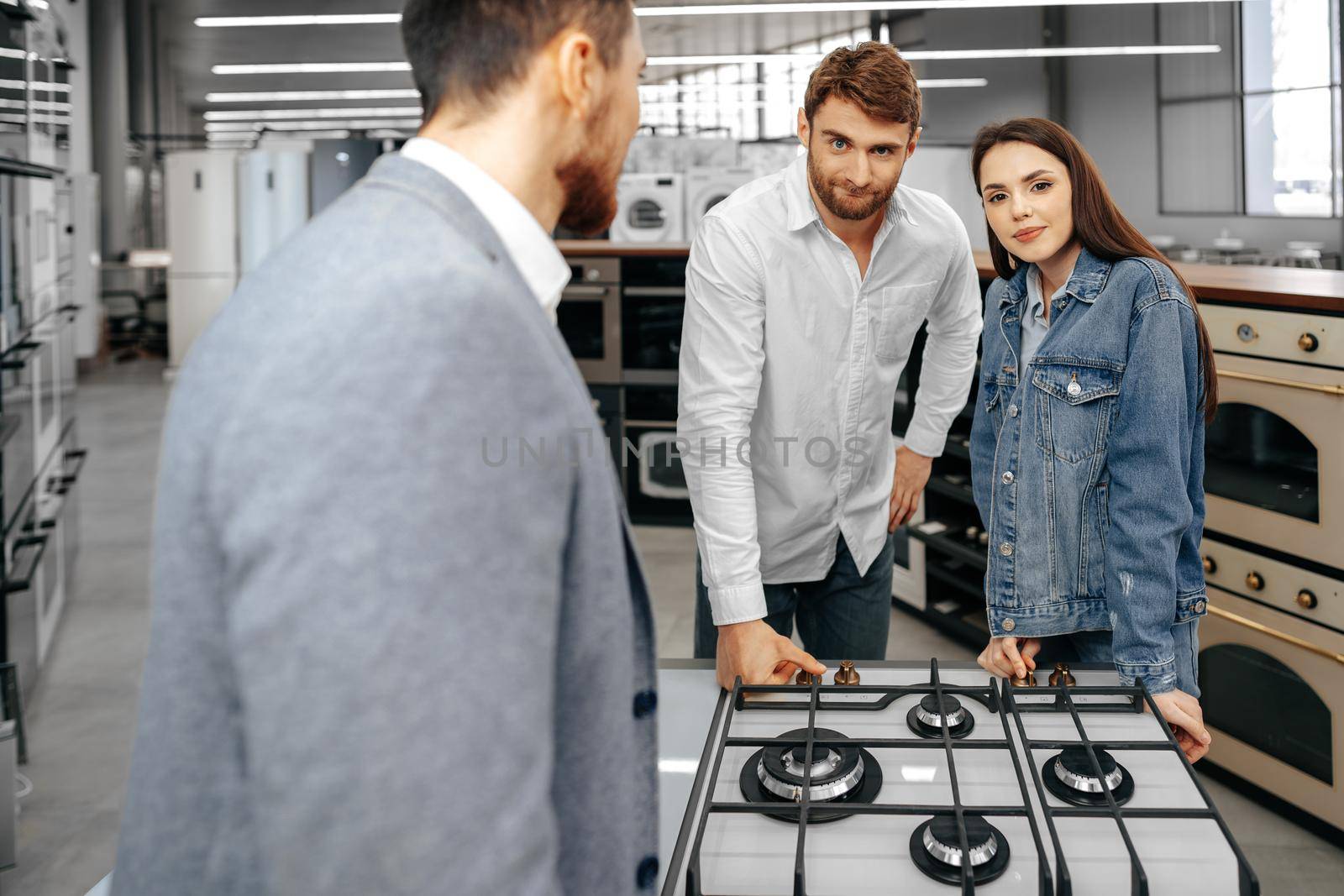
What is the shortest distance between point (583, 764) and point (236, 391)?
28cm

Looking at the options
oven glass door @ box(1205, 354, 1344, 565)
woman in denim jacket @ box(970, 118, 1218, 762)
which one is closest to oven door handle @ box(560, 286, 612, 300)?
oven glass door @ box(1205, 354, 1344, 565)

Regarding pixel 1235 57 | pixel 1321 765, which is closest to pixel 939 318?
pixel 1321 765

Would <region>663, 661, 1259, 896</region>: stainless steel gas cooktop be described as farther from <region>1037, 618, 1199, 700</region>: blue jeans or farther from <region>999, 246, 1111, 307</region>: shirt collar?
<region>999, 246, 1111, 307</region>: shirt collar

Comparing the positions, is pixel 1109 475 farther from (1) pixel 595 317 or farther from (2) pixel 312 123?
(2) pixel 312 123

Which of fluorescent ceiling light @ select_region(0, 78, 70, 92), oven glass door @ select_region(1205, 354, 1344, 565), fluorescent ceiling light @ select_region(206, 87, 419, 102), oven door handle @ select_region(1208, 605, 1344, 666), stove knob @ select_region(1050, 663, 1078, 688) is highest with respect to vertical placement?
fluorescent ceiling light @ select_region(206, 87, 419, 102)

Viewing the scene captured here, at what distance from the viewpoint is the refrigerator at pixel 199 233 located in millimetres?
9352

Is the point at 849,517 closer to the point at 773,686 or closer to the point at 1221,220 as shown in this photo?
the point at 773,686

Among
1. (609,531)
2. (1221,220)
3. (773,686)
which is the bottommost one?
(773,686)

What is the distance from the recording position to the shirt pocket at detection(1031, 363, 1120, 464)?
131 cm

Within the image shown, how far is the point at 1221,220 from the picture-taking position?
31.7 ft

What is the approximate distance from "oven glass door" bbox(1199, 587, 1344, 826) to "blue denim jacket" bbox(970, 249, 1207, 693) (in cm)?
109

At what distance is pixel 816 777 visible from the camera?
0.93m

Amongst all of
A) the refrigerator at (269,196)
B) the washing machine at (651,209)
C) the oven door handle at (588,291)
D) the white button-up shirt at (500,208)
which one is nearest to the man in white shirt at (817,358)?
the white button-up shirt at (500,208)

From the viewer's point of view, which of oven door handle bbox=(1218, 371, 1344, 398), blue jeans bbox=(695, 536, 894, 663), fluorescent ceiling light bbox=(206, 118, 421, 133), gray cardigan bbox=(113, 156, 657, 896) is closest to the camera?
gray cardigan bbox=(113, 156, 657, 896)
